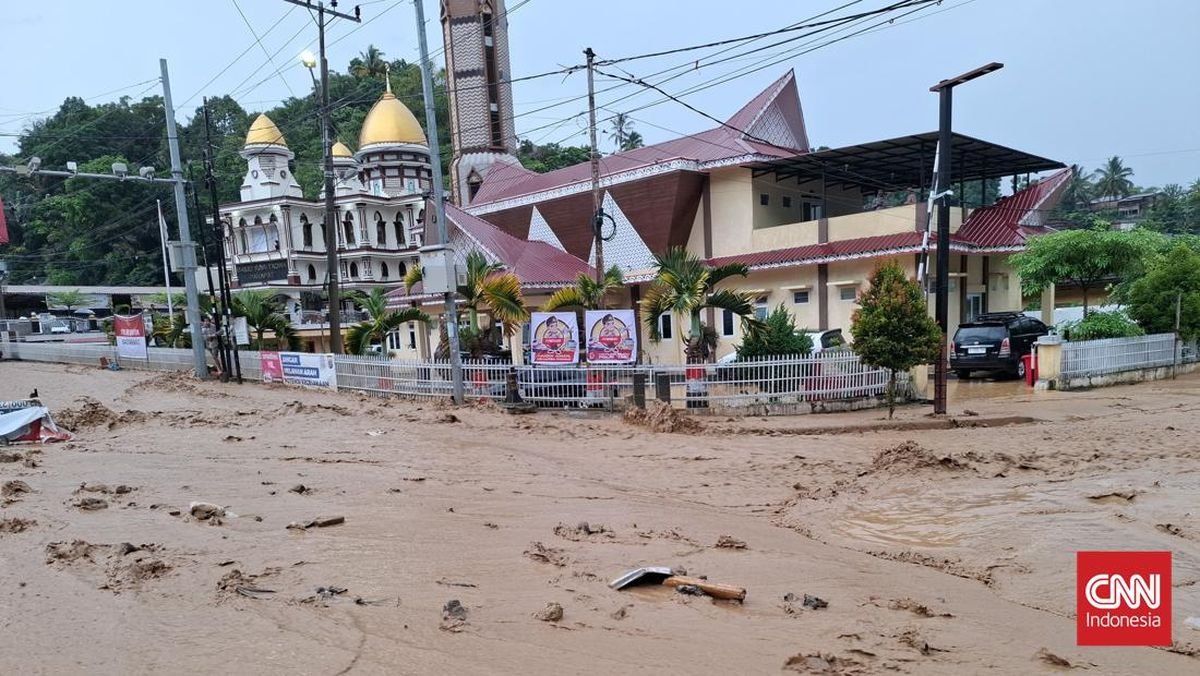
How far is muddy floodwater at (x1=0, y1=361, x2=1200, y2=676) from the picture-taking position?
3605 mm

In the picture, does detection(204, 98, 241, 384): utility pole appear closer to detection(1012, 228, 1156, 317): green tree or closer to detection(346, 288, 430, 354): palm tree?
detection(346, 288, 430, 354): palm tree

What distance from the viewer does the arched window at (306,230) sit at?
45847mm

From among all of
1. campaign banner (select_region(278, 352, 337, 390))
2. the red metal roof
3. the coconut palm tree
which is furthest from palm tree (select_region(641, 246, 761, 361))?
campaign banner (select_region(278, 352, 337, 390))

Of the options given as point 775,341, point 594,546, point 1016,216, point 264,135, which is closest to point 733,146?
point 1016,216

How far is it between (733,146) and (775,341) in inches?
378

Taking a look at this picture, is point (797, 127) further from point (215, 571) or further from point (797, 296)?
point (215, 571)

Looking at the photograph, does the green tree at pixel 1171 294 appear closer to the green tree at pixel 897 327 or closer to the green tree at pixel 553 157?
the green tree at pixel 897 327

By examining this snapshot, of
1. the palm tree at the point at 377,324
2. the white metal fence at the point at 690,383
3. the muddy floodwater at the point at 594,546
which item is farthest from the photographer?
the palm tree at the point at 377,324

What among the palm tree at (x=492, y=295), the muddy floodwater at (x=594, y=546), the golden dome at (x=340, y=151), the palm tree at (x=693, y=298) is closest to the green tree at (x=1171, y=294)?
the muddy floodwater at (x=594, y=546)

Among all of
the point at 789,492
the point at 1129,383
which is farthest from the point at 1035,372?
the point at 789,492

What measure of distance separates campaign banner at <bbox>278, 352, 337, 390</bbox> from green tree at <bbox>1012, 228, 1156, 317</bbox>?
A: 19.9 metres

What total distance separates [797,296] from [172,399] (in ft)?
63.6

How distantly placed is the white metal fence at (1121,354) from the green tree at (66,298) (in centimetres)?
5989

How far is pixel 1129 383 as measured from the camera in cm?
1482
